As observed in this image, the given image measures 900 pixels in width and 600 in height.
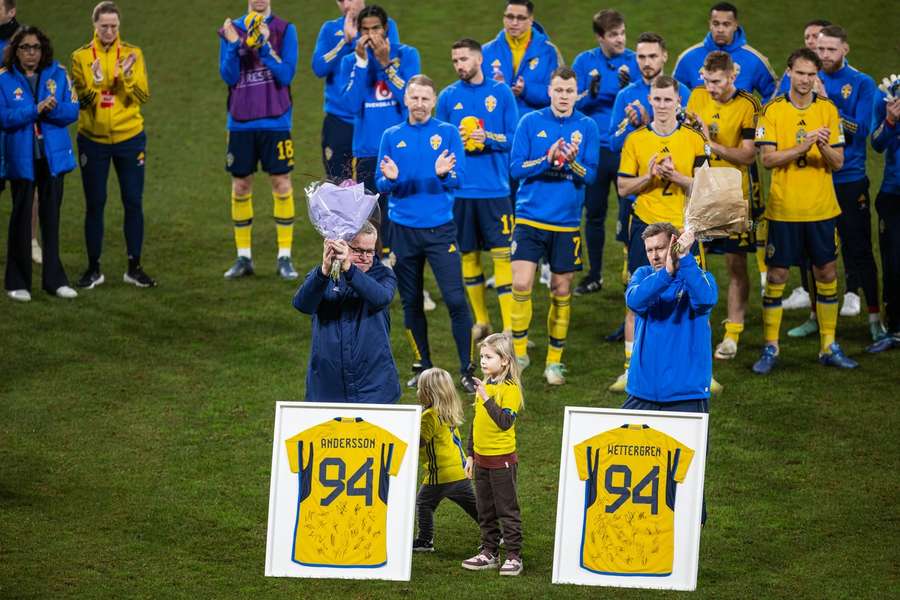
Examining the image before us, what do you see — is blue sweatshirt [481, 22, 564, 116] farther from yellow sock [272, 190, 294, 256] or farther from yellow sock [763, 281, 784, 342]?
yellow sock [763, 281, 784, 342]

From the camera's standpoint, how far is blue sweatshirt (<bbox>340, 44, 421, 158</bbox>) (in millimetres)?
10375

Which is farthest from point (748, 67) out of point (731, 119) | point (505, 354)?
point (505, 354)

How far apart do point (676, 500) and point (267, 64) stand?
6.41 meters

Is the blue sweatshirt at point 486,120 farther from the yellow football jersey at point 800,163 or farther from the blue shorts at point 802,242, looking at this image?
the blue shorts at point 802,242

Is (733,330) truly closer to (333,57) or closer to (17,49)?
(333,57)

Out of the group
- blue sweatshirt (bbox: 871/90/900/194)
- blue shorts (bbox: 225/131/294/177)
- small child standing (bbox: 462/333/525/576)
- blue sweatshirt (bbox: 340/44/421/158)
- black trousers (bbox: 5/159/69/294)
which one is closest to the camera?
small child standing (bbox: 462/333/525/576)

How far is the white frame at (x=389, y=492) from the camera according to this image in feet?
19.0

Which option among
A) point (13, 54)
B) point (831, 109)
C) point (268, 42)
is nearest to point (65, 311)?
point (13, 54)

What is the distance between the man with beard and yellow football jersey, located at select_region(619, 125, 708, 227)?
1252 mm

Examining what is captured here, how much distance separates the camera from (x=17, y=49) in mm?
10328

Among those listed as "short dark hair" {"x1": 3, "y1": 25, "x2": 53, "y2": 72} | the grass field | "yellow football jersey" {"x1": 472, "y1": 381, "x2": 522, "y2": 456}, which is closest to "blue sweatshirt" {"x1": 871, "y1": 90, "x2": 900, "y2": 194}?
the grass field

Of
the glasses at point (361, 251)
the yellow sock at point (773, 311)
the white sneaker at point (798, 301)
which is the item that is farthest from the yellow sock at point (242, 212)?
the glasses at point (361, 251)

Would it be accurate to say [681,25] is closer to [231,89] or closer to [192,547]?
[231,89]

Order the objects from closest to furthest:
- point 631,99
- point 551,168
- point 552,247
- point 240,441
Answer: point 240,441 < point 551,168 < point 552,247 < point 631,99
